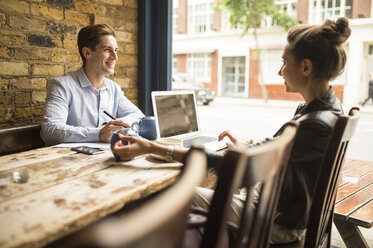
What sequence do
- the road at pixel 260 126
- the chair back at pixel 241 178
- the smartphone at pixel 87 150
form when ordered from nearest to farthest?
1. the chair back at pixel 241 178
2. the smartphone at pixel 87 150
3. the road at pixel 260 126

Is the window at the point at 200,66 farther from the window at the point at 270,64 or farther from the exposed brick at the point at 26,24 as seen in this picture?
the exposed brick at the point at 26,24

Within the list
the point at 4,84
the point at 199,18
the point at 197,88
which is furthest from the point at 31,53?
the point at 199,18

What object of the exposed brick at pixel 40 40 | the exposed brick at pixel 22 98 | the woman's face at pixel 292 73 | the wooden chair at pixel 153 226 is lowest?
the wooden chair at pixel 153 226

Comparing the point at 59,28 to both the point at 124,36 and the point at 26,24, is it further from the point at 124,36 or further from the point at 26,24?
the point at 124,36

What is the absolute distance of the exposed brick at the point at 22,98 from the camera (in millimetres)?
2292

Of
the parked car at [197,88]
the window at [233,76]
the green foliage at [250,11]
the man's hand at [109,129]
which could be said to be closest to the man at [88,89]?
the man's hand at [109,129]

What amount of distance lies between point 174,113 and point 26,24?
3.99 ft

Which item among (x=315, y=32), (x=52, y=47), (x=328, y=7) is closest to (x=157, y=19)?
(x=52, y=47)

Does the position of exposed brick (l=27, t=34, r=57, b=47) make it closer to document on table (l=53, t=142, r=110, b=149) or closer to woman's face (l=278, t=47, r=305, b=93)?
document on table (l=53, t=142, r=110, b=149)

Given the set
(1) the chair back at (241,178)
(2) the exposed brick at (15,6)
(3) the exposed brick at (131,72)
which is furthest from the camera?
(3) the exposed brick at (131,72)

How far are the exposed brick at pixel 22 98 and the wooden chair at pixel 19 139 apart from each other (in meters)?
0.30

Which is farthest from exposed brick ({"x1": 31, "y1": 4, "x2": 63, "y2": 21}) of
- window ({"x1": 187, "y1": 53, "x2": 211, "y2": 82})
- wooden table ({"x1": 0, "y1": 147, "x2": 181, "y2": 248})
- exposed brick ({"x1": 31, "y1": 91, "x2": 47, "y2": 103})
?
window ({"x1": 187, "y1": 53, "x2": 211, "y2": 82})

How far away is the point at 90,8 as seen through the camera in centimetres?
261

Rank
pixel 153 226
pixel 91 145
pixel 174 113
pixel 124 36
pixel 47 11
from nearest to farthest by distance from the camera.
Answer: pixel 153 226
pixel 91 145
pixel 174 113
pixel 47 11
pixel 124 36
